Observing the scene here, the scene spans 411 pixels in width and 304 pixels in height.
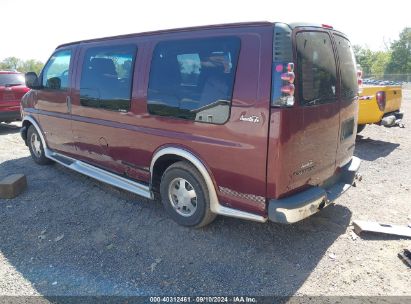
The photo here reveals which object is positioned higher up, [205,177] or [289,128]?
[289,128]

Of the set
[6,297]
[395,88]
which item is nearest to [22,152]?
[6,297]

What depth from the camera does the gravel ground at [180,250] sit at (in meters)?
3.02

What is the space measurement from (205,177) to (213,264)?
0.86 meters

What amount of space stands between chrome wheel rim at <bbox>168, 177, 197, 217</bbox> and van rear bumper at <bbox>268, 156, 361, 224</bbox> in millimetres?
1017

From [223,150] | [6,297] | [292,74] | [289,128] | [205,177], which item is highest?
[292,74]

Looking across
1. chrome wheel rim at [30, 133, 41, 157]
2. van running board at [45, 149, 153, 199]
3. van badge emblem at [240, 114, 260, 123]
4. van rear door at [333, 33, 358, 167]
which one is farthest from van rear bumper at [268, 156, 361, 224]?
chrome wheel rim at [30, 133, 41, 157]

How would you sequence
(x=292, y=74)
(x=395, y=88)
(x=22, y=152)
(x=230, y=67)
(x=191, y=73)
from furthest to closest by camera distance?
(x=395, y=88) < (x=22, y=152) < (x=191, y=73) < (x=230, y=67) < (x=292, y=74)

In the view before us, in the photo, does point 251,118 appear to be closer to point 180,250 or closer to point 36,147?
point 180,250

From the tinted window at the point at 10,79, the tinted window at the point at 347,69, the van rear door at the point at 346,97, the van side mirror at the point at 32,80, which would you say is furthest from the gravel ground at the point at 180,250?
the tinted window at the point at 10,79

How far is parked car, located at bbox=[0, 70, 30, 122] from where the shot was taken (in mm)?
9258

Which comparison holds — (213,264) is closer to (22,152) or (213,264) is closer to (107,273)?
(107,273)

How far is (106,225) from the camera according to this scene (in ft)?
13.4

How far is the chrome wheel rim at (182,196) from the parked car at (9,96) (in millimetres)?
7408

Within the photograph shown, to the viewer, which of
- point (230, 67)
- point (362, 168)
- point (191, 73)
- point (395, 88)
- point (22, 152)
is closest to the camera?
point (230, 67)
